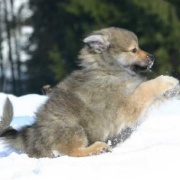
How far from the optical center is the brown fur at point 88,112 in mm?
5695

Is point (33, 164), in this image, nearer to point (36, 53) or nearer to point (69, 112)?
point (69, 112)

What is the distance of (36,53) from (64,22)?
7.63ft

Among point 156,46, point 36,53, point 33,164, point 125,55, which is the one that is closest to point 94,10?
point 156,46

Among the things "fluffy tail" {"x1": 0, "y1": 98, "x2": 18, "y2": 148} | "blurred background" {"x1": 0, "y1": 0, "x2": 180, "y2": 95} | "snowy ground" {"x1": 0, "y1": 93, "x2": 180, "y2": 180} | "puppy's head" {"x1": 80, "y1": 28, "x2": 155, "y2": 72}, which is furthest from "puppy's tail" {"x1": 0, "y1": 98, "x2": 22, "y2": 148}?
"blurred background" {"x1": 0, "y1": 0, "x2": 180, "y2": 95}

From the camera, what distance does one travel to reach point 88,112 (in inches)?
227

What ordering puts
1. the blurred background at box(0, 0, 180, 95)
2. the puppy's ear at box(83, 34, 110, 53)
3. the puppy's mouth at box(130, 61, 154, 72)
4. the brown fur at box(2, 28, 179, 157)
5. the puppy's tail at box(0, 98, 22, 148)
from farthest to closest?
the blurred background at box(0, 0, 180, 95)
the puppy's mouth at box(130, 61, 154, 72)
the puppy's ear at box(83, 34, 110, 53)
the puppy's tail at box(0, 98, 22, 148)
the brown fur at box(2, 28, 179, 157)

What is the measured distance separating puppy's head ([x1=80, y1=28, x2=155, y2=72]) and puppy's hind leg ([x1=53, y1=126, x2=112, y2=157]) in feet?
2.96

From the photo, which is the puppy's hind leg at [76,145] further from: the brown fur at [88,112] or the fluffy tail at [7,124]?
the fluffy tail at [7,124]

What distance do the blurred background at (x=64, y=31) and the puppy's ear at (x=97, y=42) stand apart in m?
9.28

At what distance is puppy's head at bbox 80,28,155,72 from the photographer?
6.27 meters

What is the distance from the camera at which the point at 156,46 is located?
2042 cm

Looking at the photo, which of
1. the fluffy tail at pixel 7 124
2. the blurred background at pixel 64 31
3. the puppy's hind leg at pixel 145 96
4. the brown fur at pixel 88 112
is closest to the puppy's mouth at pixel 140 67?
the brown fur at pixel 88 112

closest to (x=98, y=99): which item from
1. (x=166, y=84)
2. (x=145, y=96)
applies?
(x=145, y=96)

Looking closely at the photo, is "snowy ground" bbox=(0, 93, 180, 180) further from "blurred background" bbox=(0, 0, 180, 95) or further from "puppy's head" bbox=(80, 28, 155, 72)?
"blurred background" bbox=(0, 0, 180, 95)
